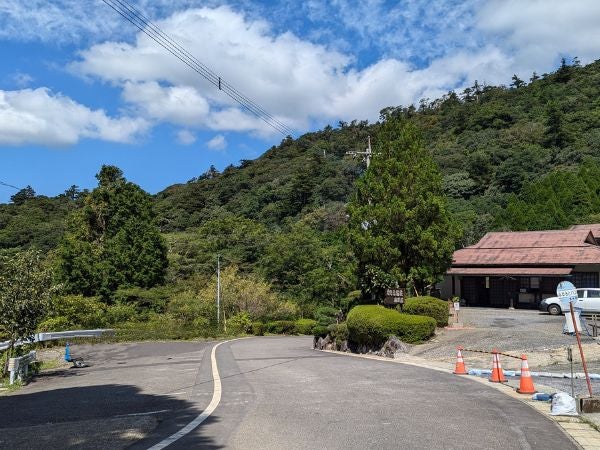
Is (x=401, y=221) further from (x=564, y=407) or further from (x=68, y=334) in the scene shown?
(x=68, y=334)

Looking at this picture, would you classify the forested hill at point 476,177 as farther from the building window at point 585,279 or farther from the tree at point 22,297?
the tree at point 22,297

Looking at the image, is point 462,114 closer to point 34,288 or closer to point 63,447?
point 34,288

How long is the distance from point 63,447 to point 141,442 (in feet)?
3.05

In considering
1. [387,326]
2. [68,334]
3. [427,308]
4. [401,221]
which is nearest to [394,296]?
[427,308]

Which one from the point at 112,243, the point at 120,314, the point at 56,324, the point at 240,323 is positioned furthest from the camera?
the point at 112,243

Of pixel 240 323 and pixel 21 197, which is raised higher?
pixel 21 197

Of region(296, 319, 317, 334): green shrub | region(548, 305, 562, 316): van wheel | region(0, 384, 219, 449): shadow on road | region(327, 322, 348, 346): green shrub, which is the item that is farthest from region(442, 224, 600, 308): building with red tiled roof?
region(0, 384, 219, 449): shadow on road

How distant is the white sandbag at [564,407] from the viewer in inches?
338

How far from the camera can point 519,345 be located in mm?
18062

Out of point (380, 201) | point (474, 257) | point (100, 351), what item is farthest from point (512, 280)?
point (100, 351)

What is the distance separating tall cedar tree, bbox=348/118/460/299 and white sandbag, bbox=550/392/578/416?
16.0 metres

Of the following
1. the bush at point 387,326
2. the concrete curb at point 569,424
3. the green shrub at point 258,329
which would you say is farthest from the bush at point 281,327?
the concrete curb at point 569,424

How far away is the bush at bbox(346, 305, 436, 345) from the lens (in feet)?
67.2

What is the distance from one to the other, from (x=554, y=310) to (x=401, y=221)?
1062 centimetres
